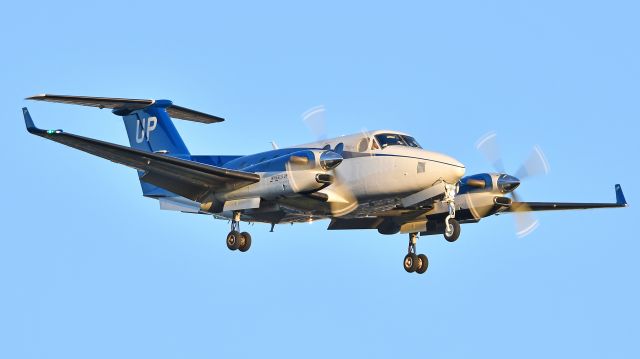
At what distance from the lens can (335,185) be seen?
28172 millimetres

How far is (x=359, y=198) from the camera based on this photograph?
2797 centimetres

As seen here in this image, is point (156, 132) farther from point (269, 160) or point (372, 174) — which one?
point (372, 174)

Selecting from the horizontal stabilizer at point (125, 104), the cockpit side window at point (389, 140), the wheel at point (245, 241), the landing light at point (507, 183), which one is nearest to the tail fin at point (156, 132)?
the horizontal stabilizer at point (125, 104)

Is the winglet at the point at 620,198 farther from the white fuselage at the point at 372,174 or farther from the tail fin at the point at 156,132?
the tail fin at the point at 156,132

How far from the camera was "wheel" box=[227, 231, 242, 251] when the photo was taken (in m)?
28.8

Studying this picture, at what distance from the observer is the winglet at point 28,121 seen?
25258 mm

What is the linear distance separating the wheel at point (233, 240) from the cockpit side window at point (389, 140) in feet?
15.0

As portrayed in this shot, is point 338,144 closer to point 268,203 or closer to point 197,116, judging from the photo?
point 268,203

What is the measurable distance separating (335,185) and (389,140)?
1839 millimetres


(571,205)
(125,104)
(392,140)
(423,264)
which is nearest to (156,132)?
(125,104)

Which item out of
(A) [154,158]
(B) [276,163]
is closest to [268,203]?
(B) [276,163]

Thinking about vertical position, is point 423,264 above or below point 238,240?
below

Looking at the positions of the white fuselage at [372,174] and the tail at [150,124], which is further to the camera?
Answer: the tail at [150,124]

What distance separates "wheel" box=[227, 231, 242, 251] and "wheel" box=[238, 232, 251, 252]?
84mm
